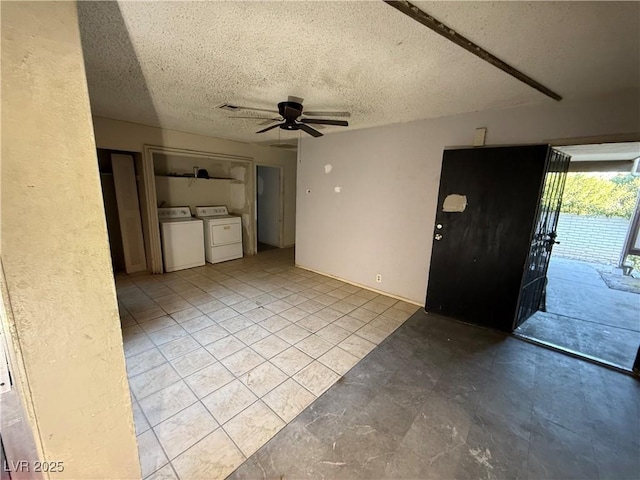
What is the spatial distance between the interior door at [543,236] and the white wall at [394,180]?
39 centimetres

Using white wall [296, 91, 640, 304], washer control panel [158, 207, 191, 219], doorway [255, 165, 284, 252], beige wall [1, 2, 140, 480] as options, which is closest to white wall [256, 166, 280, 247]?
doorway [255, 165, 284, 252]

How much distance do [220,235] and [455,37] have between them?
4422 mm

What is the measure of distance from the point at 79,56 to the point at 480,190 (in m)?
3.03

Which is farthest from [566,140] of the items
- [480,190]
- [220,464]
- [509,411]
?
[220,464]

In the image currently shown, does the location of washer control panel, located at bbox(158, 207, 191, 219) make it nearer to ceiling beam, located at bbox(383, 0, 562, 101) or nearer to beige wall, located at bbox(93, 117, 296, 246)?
beige wall, located at bbox(93, 117, 296, 246)

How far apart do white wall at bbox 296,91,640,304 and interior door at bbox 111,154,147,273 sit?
2561 millimetres

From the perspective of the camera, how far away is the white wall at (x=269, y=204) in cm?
593

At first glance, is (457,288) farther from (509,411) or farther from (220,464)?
(220,464)

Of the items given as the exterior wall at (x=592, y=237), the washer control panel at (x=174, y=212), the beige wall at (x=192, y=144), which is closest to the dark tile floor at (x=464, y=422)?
the beige wall at (x=192, y=144)

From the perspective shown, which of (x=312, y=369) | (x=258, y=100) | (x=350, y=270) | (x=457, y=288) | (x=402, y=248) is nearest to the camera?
(x=312, y=369)

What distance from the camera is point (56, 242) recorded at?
82 centimetres

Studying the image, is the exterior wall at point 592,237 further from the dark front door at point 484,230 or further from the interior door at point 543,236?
the dark front door at point 484,230

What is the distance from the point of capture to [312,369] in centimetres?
212

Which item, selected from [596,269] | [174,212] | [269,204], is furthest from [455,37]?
[596,269]
